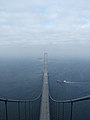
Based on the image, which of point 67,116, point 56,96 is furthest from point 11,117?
point 56,96

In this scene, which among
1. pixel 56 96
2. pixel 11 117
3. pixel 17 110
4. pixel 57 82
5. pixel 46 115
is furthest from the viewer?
pixel 57 82

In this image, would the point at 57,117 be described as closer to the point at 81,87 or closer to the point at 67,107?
the point at 67,107

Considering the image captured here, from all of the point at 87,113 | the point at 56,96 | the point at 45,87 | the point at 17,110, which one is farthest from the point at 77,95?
the point at 17,110

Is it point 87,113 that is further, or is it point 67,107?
point 67,107

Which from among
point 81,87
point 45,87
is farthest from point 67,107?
point 81,87

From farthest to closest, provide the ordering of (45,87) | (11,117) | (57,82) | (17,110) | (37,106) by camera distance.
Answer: (57,82), (45,87), (37,106), (17,110), (11,117)

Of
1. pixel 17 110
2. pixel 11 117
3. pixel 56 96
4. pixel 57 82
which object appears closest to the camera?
pixel 11 117

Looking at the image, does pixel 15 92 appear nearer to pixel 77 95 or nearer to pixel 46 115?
pixel 77 95

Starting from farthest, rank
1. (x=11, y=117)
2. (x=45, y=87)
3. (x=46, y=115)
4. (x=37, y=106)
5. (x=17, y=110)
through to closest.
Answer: (x=45, y=87) → (x=37, y=106) → (x=17, y=110) → (x=11, y=117) → (x=46, y=115)

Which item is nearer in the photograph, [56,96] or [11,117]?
[11,117]
